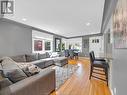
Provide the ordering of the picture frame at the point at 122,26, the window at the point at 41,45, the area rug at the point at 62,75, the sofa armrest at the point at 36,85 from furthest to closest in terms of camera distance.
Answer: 1. the window at the point at 41,45
2. the area rug at the point at 62,75
3. the sofa armrest at the point at 36,85
4. the picture frame at the point at 122,26

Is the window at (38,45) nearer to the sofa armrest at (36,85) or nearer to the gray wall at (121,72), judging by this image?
the sofa armrest at (36,85)

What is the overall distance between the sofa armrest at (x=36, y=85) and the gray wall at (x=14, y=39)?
291 centimetres

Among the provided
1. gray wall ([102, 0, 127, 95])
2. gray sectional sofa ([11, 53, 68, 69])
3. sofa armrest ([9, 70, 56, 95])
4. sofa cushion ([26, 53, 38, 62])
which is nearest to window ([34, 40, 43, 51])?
gray sectional sofa ([11, 53, 68, 69])

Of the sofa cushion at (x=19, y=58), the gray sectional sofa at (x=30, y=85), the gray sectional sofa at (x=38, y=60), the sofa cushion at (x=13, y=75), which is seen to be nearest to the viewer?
the gray sectional sofa at (x=30, y=85)

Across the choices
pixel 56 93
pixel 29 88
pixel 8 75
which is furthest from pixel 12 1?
pixel 56 93

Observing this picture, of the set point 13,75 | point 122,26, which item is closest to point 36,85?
point 13,75

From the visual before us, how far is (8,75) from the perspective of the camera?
2.21 m

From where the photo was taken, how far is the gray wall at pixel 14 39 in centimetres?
537

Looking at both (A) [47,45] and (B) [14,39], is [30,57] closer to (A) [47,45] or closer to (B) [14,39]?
(B) [14,39]

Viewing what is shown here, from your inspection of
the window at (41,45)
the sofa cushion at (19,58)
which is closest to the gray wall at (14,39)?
the sofa cushion at (19,58)

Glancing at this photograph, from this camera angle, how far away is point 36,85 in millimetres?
2576

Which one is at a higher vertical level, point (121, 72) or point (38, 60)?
point (121, 72)

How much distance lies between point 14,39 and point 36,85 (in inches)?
161

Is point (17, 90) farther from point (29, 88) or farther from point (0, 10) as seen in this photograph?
point (0, 10)
